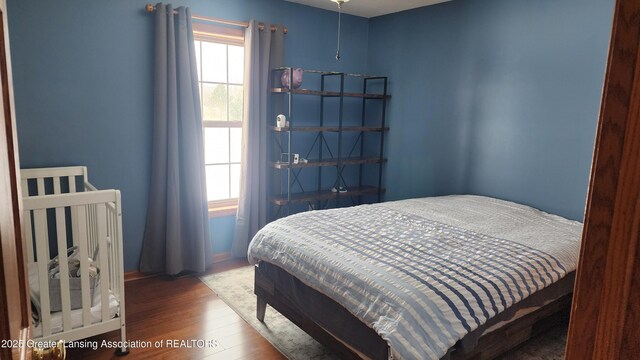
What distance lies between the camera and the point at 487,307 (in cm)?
186

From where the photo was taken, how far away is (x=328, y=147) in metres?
4.48

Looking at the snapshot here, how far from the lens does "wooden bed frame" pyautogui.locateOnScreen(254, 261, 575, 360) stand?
187 cm

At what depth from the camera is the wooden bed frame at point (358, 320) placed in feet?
6.15

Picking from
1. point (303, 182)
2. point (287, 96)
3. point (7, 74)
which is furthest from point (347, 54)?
point (7, 74)

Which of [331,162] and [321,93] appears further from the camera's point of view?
[331,162]

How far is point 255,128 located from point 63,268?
6.60 ft

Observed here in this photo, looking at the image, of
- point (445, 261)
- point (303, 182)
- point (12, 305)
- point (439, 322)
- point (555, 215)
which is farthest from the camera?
point (303, 182)

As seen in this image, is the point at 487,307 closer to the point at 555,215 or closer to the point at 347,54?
the point at 555,215

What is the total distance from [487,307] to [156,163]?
2621 millimetres

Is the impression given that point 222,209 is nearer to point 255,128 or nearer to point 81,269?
point 255,128

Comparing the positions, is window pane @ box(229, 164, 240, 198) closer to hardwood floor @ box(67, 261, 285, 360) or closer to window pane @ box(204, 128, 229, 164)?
window pane @ box(204, 128, 229, 164)

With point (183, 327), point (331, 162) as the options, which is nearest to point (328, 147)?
point (331, 162)

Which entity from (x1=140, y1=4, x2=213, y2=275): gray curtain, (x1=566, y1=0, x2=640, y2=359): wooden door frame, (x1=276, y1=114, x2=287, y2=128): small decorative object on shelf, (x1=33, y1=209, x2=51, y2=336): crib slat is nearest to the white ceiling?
(x1=276, y1=114, x2=287, y2=128): small decorative object on shelf

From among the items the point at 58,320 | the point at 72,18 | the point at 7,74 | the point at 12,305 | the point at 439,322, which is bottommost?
the point at 58,320
